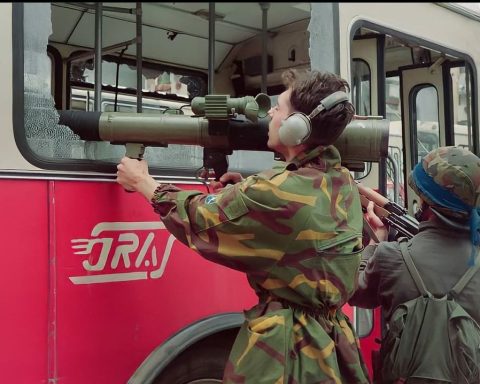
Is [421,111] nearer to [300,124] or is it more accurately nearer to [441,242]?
[441,242]

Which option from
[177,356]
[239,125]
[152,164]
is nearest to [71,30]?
[152,164]

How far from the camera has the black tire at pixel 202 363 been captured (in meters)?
2.13

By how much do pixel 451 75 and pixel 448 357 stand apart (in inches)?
99.1

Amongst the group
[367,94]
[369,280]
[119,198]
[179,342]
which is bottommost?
[179,342]

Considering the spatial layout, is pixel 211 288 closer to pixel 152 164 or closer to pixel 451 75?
pixel 152 164

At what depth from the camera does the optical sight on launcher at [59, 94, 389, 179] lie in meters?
1.92

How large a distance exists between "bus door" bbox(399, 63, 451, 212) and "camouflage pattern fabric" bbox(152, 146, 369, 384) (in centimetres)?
266

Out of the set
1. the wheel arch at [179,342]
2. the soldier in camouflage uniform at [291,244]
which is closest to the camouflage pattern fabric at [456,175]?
the soldier in camouflage uniform at [291,244]

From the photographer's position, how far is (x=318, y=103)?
1.68 m

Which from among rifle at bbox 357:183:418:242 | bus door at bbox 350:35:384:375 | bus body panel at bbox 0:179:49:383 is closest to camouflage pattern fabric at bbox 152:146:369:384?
bus body panel at bbox 0:179:49:383

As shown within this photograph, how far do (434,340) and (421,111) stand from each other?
272 centimetres

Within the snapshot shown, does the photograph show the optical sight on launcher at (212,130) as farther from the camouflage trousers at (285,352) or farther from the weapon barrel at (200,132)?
the camouflage trousers at (285,352)

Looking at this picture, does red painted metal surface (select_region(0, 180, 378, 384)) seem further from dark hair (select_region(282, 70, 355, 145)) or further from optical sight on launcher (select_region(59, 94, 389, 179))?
dark hair (select_region(282, 70, 355, 145))

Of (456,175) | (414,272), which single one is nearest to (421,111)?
(456,175)
